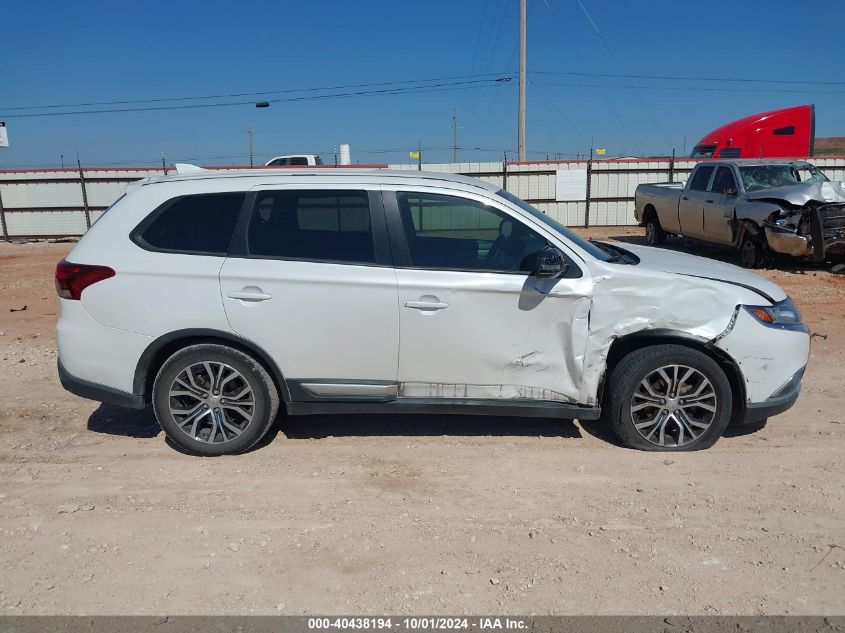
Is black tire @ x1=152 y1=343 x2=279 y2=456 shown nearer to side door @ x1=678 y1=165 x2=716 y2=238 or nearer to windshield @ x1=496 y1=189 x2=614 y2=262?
windshield @ x1=496 y1=189 x2=614 y2=262

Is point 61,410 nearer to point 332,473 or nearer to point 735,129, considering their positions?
point 332,473

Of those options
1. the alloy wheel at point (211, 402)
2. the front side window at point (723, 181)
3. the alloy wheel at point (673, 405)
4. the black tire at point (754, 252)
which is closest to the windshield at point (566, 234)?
the alloy wheel at point (673, 405)

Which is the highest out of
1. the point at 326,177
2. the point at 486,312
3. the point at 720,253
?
the point at 326,177

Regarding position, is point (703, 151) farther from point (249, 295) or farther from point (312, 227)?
point (249, 295)

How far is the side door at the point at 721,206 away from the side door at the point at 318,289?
9.45 meters

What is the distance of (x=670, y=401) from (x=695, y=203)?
973 cm

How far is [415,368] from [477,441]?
78cm

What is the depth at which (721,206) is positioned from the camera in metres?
12.1

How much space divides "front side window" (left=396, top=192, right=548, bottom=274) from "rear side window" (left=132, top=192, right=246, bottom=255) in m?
1.14

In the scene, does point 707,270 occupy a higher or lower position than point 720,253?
higher

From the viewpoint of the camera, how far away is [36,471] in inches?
173

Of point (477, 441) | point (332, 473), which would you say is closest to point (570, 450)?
point (477, 441)

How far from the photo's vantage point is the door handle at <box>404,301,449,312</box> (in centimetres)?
425

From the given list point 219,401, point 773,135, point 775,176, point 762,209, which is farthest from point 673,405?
point 773,135
